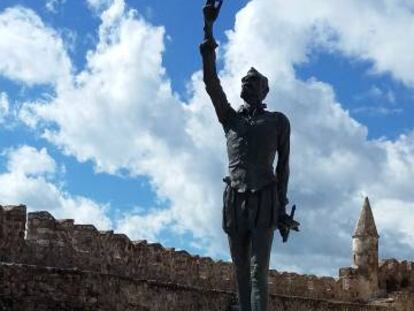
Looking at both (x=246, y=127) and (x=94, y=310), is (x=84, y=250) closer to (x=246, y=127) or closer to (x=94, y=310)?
(x=94, y=310)

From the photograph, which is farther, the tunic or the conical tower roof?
the conical tower roof

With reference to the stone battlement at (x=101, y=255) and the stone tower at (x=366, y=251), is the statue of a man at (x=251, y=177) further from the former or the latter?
the stone tower at (x=366, y=251)

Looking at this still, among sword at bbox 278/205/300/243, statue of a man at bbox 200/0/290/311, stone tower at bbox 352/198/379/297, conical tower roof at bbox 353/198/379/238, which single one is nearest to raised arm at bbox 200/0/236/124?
statue of a man at bbox 200/0/290/311

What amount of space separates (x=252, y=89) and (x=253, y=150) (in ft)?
1.72

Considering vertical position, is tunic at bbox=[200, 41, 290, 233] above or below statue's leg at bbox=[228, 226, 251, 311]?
above

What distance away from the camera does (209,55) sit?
7.61 meters

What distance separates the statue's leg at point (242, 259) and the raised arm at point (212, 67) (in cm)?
91

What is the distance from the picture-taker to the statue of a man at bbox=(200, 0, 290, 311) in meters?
7.48

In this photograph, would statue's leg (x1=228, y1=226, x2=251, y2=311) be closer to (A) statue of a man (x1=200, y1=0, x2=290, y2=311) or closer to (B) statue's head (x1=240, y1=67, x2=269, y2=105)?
(A) statue of a man (x1=200, y1=0, x2=290, y2=311)

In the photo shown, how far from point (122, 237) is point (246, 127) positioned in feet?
41.1

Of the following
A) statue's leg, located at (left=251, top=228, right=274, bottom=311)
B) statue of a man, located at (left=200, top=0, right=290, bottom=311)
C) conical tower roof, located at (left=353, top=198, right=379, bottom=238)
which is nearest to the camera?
statue's leg, located at (left=251, top=228, right=274, bottom=311)

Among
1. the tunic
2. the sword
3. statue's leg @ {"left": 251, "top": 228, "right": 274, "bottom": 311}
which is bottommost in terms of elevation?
statue's leg @ {"left": 251, "top": 228, "right": 274, "bottom": 311}

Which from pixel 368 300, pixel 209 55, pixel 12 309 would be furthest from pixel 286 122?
pixel 368 300

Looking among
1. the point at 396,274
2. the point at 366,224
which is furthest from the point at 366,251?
the point at 396,274
